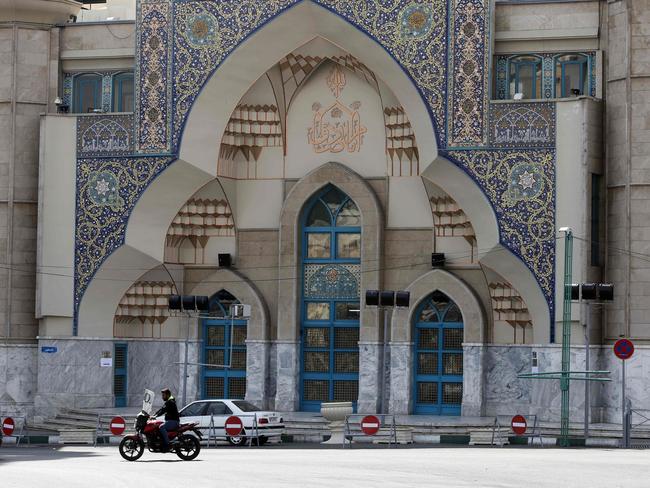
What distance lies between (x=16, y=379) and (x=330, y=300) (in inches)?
260

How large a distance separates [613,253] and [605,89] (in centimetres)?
308

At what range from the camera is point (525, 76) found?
3141cm

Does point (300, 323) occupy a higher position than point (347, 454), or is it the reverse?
point (300, 323)

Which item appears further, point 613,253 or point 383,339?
point 383,339

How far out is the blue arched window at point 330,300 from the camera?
33344 millimetres

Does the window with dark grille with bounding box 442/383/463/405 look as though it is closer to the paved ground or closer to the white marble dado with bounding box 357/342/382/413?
the white marble dado with bounding box 357/342/382/413

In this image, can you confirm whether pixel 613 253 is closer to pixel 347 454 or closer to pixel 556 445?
pixel 556 445

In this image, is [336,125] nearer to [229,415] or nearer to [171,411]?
[229,415]

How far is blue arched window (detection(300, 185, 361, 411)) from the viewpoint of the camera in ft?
109

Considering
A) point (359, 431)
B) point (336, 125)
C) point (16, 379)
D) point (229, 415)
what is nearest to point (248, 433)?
point (229, 415)

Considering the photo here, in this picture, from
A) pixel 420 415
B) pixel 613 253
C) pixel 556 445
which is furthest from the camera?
pixel 420 415

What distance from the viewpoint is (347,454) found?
78.8 ft

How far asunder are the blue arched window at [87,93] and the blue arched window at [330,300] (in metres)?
4.97

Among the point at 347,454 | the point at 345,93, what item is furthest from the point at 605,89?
the point at 347,454
